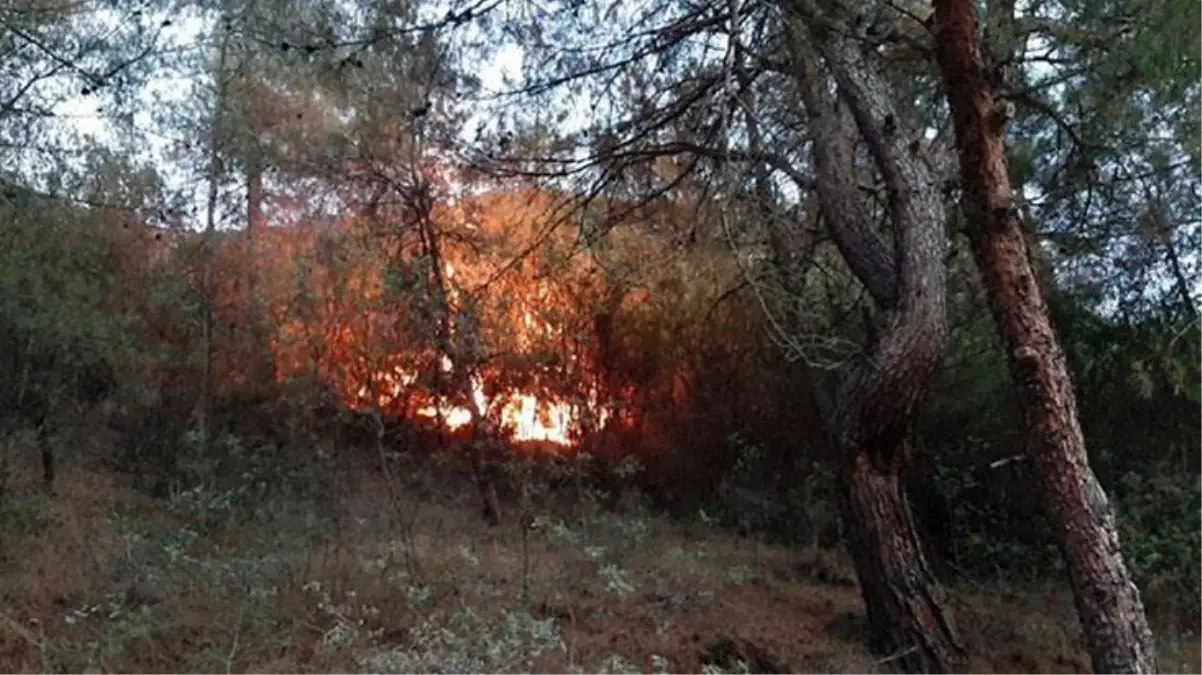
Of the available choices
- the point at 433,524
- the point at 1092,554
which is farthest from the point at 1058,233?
the point at 433,524

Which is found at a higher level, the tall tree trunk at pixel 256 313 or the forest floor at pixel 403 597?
the tall tree trunk at pixel 256 313

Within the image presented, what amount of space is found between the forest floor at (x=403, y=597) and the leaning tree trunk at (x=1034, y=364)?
4.23 feet

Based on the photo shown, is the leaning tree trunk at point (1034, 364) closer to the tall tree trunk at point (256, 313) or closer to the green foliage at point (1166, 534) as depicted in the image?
the green foliage at point (1166, 534)

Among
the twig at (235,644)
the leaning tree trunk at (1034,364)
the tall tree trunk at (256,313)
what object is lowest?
the twig at (235,644)

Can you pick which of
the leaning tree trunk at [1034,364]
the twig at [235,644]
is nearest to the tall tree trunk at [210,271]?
the twig at [235,644]

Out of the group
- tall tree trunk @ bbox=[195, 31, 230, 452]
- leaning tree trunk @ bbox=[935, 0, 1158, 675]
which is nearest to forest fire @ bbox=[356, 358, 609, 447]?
tall tree trunk @ bbox=[195, 31, 230, 452]

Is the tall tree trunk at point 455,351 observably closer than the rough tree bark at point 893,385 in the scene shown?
No

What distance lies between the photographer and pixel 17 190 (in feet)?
16.3

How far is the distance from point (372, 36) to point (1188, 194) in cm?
480

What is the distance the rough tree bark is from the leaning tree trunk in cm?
78

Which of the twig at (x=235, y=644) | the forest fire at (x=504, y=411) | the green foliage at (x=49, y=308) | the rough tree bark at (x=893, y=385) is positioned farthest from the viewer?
the forest fire at (x=504, y=411)

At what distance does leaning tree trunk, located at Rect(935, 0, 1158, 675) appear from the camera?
12.5 feet

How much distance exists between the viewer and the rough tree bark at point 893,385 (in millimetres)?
4816

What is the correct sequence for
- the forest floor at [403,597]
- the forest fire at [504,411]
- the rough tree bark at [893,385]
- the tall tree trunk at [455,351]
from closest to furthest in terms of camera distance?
the forest floor at [403,597], the rough tree bark at [893,385], the tall tree trunk at [455,351], the forest fire at [504,411]
